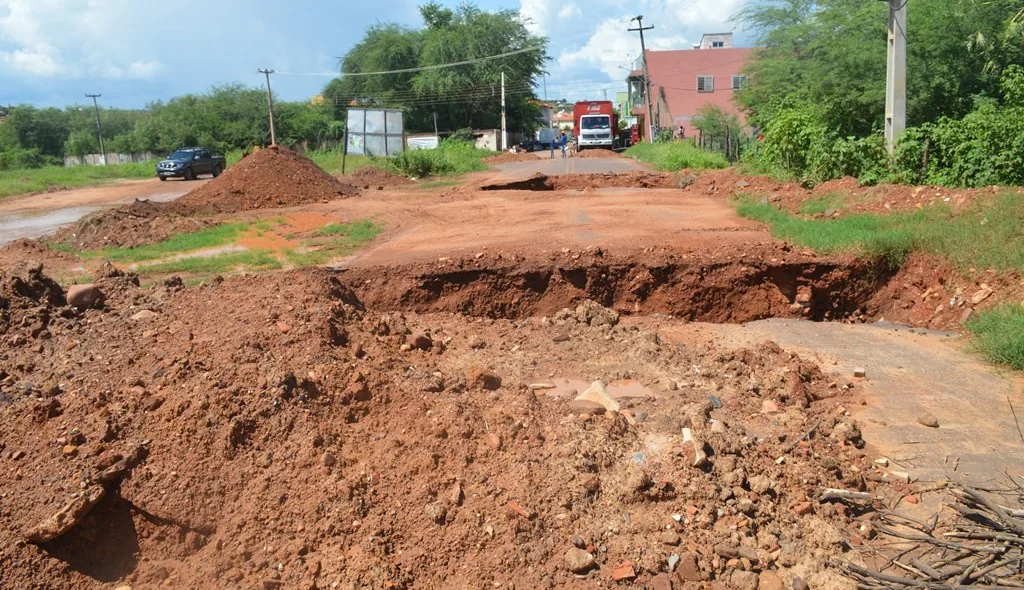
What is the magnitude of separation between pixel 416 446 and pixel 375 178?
21613mm

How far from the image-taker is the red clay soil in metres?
4.29

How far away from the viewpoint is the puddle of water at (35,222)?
17656 mm

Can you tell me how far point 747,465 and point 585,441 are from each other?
1.07 meters

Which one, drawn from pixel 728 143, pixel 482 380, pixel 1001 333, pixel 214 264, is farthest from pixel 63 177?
pixel 1001 333

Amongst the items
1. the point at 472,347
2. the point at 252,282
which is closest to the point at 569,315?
the point at 472,347

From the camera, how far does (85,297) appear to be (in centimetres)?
751

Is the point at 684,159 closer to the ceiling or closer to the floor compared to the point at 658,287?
closer to the ceiling

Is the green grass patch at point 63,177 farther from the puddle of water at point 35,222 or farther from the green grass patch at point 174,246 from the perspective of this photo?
the green grass patch at point 174,246

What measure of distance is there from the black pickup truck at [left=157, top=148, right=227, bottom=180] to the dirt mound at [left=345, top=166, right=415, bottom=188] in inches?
463

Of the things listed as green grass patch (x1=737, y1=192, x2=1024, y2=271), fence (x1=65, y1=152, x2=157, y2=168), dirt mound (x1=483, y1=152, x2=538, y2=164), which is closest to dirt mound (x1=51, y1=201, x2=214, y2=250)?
green grass patch (x1=737, y1=192, x2=1024, y2=271)

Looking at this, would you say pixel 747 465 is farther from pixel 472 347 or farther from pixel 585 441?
pixel 472 347

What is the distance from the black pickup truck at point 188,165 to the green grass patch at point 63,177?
173 inches

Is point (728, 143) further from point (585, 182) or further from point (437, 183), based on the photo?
point (437, 183)

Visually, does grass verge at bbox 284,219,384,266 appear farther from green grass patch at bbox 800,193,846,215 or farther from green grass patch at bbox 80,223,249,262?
green grass patch at bbox 800,193,846,215
